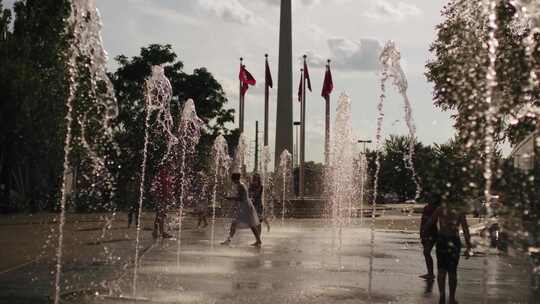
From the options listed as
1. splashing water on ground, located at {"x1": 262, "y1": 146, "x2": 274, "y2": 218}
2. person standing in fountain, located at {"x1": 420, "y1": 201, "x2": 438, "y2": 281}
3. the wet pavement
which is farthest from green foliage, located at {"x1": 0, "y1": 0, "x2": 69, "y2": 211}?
person standing in fountain, located at {"x1": 420, "y1": 201, "x2": 438, "y2": 281}

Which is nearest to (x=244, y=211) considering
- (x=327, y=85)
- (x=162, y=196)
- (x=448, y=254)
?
(x=162, y=196)

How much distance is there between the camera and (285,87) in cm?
3919

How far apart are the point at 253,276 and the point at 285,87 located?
94.8 ft

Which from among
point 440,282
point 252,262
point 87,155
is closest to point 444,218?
point 440,282

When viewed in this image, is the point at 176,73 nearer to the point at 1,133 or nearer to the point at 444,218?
the point at 1,133

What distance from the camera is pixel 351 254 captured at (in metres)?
15.4

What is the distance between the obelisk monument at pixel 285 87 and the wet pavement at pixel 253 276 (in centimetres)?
2260

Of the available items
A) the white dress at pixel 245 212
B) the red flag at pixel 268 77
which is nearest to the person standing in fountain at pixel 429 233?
the white dress at pixel 245 212

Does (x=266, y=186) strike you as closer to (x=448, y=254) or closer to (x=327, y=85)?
(x=327, y=85)

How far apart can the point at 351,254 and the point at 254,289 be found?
6.25m

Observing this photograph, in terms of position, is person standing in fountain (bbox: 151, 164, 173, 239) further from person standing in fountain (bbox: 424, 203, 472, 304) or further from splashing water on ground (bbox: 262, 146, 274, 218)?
splashing water on ground (bbox: 262, 146, 274, 218)

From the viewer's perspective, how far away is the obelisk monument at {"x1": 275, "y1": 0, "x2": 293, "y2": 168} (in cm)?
3891

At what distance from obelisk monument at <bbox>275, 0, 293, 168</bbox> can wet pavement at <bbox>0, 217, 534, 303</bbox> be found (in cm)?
2260

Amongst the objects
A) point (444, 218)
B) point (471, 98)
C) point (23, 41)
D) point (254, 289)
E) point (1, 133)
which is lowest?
point (254, 289)
